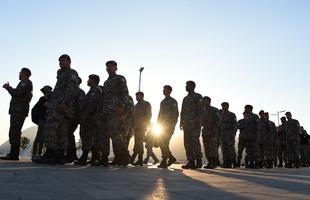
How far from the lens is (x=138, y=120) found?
11273mm

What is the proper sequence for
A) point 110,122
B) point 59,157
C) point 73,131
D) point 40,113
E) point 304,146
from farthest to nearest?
point 304,146 < point 40,113 < point 73,131 < point 110,122 < point 59,157

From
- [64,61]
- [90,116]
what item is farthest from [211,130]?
[64,61]

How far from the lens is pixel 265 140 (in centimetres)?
1470

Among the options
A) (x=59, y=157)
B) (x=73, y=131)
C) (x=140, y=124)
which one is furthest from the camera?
(x=140, y=124)

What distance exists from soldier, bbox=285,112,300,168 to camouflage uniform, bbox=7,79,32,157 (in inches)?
482

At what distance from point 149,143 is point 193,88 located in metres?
3.18

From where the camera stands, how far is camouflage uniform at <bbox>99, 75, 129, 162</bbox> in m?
8.32

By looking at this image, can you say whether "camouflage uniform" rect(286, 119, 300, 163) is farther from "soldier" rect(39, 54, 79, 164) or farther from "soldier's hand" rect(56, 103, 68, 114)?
"soldier's hand" rect(56, 103, 68, 114)

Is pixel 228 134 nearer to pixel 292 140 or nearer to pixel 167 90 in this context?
pixel 167 90

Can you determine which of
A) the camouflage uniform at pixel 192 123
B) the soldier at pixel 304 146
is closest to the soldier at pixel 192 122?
the camouflage uniform at pixel 192 123

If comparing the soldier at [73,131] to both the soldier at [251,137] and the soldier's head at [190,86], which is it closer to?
the soldier's head at [190,86]

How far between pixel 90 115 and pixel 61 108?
4.58 ft

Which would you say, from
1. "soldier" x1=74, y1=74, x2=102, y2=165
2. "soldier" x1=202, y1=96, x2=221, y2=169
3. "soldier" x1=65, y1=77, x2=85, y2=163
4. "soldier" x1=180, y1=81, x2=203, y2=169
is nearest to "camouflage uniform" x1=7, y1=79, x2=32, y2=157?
"soldier" x1=65, y1=77, x2=85, y2=163

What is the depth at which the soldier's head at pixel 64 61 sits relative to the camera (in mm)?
8352
